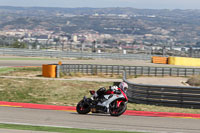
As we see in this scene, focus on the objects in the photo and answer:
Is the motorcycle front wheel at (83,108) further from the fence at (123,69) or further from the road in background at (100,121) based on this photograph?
the fence at (123,69)

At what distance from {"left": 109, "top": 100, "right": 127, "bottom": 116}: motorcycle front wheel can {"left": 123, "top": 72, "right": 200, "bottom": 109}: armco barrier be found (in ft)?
14.4

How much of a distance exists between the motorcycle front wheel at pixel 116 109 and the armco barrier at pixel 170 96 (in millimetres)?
4375

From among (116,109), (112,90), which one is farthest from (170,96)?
(112,90)

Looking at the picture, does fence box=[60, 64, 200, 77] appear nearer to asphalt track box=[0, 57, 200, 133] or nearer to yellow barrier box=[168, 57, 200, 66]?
yellow barrier box=[168, 57, 200, 66]

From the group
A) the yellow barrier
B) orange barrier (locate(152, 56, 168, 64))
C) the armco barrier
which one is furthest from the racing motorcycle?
orange barrier (locate(152, 56, 168, 64))

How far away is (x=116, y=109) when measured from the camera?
14266mm

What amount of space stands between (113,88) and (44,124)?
283cm

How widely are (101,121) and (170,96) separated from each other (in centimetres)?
567

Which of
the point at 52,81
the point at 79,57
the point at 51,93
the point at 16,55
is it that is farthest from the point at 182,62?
the point at 51,93

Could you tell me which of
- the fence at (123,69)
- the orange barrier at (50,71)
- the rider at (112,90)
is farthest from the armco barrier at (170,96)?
the fence at (123,69)

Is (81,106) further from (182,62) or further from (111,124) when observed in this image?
(182,62)

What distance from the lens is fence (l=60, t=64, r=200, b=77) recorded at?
3359cm

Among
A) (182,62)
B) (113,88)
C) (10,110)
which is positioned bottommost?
(182,62)

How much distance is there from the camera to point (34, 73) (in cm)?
3312
